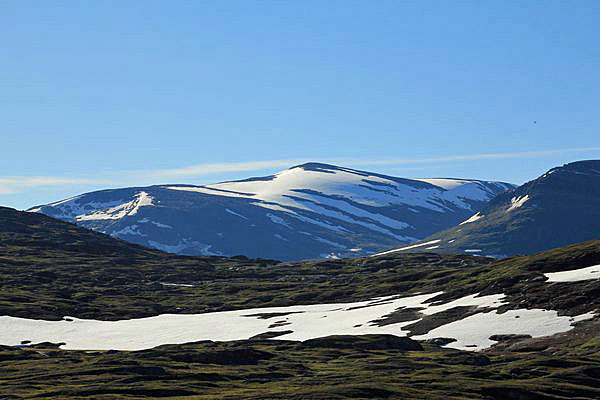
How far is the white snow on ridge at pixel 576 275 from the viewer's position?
580 ft

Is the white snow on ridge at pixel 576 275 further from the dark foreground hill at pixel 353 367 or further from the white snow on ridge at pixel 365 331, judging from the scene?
the white snow on ridge at pixel 365 331

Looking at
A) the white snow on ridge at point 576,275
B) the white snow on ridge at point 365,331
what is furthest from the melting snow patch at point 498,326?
the white snow on ridge at point 576,275

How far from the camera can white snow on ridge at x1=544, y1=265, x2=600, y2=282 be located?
177 m

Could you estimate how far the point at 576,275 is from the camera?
181m

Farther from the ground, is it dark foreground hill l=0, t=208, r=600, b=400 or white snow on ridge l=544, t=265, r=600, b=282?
white snow on ridge l=544, t=265, r=600, b=282

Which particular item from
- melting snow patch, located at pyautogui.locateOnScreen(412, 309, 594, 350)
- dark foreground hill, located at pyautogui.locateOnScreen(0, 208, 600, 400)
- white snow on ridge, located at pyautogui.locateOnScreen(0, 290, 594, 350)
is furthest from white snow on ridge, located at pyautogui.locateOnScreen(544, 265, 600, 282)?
melting snow patch, located at pyautogui.locateOnScreen(412, 309, 594, 350)

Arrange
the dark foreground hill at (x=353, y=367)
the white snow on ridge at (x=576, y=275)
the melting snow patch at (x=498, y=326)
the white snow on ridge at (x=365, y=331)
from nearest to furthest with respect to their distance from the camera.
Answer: the dark foreground hill at (x=353, y=367) → the melting snow patch at (x=498, y=326) → the white snow on ridge at (x=365, y=331) → the white snow on ridge at (x=576, y=275)

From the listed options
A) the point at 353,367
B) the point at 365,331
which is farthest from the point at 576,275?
the point at 353,367

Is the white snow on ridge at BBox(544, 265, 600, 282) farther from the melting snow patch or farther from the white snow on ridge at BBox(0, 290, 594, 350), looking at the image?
the melting snow patch

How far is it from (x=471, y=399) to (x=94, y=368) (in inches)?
2158

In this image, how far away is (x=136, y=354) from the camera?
156 meters

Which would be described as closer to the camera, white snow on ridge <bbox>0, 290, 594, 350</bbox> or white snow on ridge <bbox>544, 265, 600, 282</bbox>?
white snow on ridge <bbox>0, 290, 594, 350</bbox>

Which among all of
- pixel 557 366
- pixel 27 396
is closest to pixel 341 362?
pixel 557 366

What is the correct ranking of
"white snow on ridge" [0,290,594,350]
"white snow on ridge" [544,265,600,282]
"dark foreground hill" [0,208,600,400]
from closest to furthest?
1. "dark foreground hill" [0,208,600,400]
2. "white snow on ridge" [0,290,594,350]
3. "white snow on ridge" [544,265,600,282]
